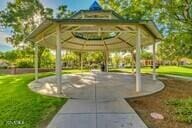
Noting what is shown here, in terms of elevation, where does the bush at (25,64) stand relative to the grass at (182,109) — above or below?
above

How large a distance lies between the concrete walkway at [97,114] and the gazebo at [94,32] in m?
1.85

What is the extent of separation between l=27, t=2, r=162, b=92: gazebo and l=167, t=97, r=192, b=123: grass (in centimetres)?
196

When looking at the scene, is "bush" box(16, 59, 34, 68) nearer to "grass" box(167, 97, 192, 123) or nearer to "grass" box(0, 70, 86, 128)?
"grass" box(0, 70, 86, 128)

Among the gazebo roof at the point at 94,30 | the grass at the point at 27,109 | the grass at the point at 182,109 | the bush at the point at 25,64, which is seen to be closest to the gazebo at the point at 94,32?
the gazebo roof at the point at 94,30

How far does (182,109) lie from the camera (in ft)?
23.8

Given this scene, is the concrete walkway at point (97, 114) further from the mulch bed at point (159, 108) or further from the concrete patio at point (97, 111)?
the mulch bed at point (159, 108)

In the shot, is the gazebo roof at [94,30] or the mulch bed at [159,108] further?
the gazebo roof at [94,30]

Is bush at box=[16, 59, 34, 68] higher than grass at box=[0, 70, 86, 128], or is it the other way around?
bush at box=[16, 59, 34, 68]

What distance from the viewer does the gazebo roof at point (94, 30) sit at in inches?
363

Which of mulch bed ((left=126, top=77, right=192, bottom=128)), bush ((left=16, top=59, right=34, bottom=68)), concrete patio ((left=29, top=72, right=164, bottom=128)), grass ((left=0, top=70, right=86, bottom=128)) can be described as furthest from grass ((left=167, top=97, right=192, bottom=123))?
bush ((left=16, top=59, right=34, bottom=68))

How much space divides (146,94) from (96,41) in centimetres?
1020

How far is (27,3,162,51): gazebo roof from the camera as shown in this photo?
9.21 metres

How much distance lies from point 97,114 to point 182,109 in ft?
9.39

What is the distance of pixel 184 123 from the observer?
627 cm
